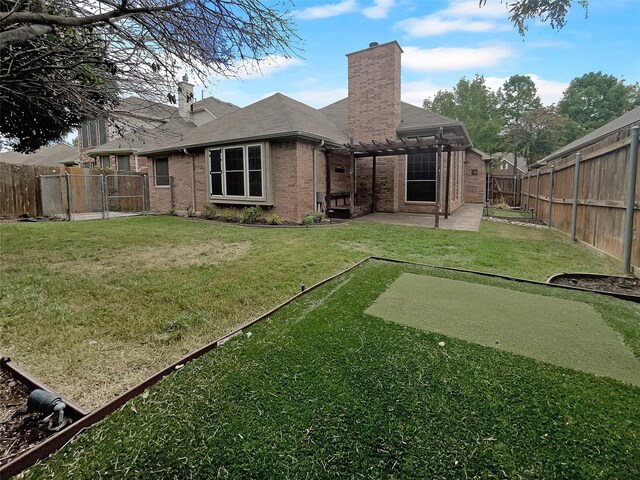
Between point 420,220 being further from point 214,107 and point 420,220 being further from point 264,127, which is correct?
point 214,107

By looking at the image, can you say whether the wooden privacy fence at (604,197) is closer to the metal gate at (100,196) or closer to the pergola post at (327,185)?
the pergola post at (327,185)

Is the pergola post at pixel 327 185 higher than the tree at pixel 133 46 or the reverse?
the reverse

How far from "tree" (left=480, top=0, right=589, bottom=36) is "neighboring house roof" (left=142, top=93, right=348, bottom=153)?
7647mm

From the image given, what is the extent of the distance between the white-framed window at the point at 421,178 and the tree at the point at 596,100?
37173 millimetres

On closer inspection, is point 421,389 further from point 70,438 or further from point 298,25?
point 298,25

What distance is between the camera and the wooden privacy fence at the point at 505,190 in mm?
22092

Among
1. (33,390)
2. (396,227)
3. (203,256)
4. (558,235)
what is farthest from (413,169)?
(33,390)

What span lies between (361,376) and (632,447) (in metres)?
1.42

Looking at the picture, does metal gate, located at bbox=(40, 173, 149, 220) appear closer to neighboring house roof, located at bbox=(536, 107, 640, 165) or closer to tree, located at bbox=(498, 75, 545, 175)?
neighboring house roof, located at bbox=(536, 107, 640, 165)

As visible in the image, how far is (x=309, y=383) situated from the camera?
2.24 m

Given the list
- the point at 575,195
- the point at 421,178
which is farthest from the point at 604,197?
the point at 421,178

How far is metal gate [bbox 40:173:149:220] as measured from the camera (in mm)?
14305

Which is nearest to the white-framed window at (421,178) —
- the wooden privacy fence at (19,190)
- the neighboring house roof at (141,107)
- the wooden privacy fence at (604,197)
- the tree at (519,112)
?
the wooden privacy fence at (604,197)

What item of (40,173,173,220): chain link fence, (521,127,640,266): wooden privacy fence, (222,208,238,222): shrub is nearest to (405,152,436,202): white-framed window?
(521,127,640,266): wooden privacy fence
